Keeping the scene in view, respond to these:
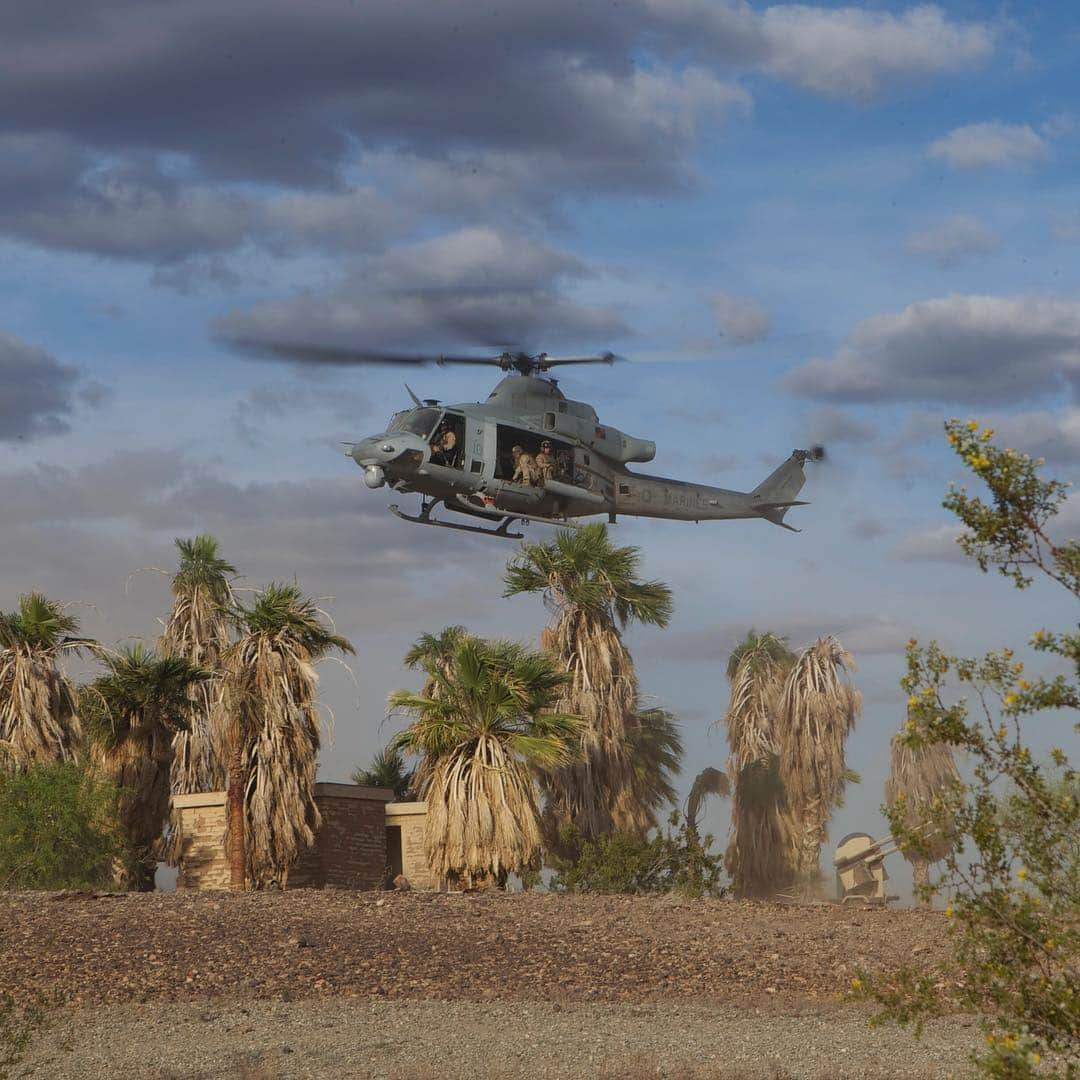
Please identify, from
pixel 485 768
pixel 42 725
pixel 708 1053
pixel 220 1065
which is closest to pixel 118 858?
pixel 42 725

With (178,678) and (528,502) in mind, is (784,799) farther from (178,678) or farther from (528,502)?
(178,678)

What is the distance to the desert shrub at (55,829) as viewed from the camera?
84.4 feet

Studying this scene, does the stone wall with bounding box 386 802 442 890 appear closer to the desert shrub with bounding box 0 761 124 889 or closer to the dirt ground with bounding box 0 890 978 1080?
the desert shrub with bounding box 0 761 124 889

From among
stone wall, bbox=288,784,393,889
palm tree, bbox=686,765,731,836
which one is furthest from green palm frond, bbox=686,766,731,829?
stone wall, bbox=288,784,393,889

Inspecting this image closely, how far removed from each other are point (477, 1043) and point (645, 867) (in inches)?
532

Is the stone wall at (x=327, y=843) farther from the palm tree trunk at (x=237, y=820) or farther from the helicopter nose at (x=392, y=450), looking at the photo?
the helicopter nose at (x=392, y=450)

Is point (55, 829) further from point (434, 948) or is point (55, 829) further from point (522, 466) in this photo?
point (522, 466)

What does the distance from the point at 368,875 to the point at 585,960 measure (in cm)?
1342

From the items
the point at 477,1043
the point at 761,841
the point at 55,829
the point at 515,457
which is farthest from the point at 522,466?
the point at 477,1043

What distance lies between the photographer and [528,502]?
3147 cm

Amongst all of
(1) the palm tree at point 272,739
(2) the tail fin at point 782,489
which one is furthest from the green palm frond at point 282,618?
(2) the tail fin at point 782,489

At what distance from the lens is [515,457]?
31.1 m

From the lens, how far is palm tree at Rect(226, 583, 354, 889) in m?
26.2

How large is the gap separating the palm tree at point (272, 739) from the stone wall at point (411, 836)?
243 inches
